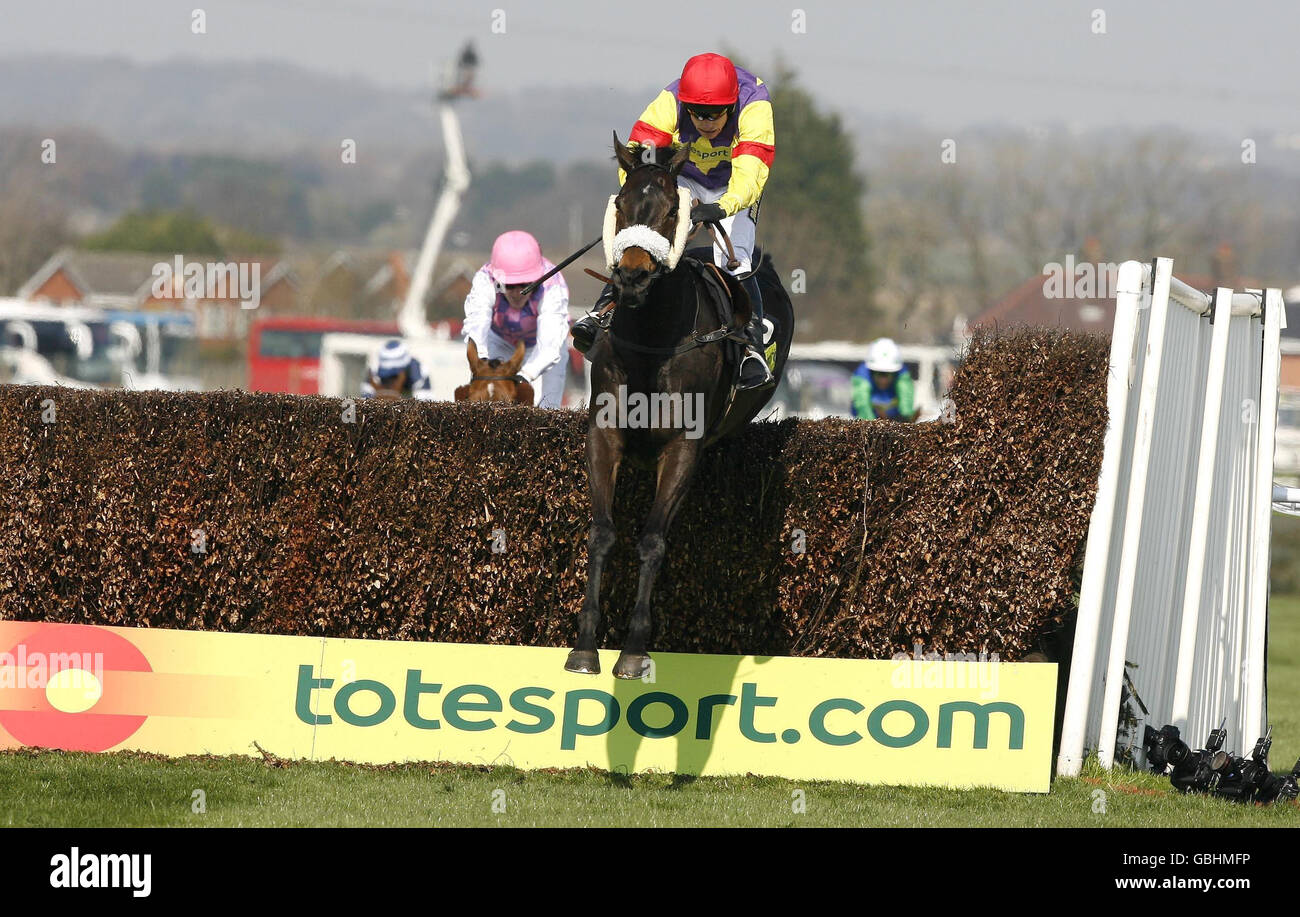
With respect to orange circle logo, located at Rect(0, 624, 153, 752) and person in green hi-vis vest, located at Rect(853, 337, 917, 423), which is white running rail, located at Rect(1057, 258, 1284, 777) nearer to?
orange circle logo, located at Rect(0, 624, 153, 752)

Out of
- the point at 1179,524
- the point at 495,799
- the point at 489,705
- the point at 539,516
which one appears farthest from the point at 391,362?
the point at 495,799

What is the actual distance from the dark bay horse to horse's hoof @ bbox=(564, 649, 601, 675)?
0.04ft

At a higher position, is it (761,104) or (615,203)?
(761,104)

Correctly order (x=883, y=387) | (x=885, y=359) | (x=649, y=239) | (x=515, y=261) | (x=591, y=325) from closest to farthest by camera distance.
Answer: (x=649, y=239)
(x=591, y=325)
(x=515, y=261)
(x=885, y=359)
(x=883, y=387)

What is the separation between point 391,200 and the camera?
530 feet

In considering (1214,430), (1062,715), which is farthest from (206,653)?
(1214,430)

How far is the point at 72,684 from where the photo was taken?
648cm

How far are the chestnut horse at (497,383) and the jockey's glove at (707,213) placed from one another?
2639 millimetres

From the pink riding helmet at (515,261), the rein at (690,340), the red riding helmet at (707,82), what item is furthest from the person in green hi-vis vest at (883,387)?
the rein at (690,340)

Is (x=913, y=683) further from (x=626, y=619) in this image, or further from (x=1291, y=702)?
(x=1291, y=702)

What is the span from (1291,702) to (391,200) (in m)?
156

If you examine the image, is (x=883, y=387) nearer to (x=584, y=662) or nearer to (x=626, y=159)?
(x=626, y=159)

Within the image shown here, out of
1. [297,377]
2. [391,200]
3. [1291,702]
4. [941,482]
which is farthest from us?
[391,200]

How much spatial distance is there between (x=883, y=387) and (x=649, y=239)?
808cm
